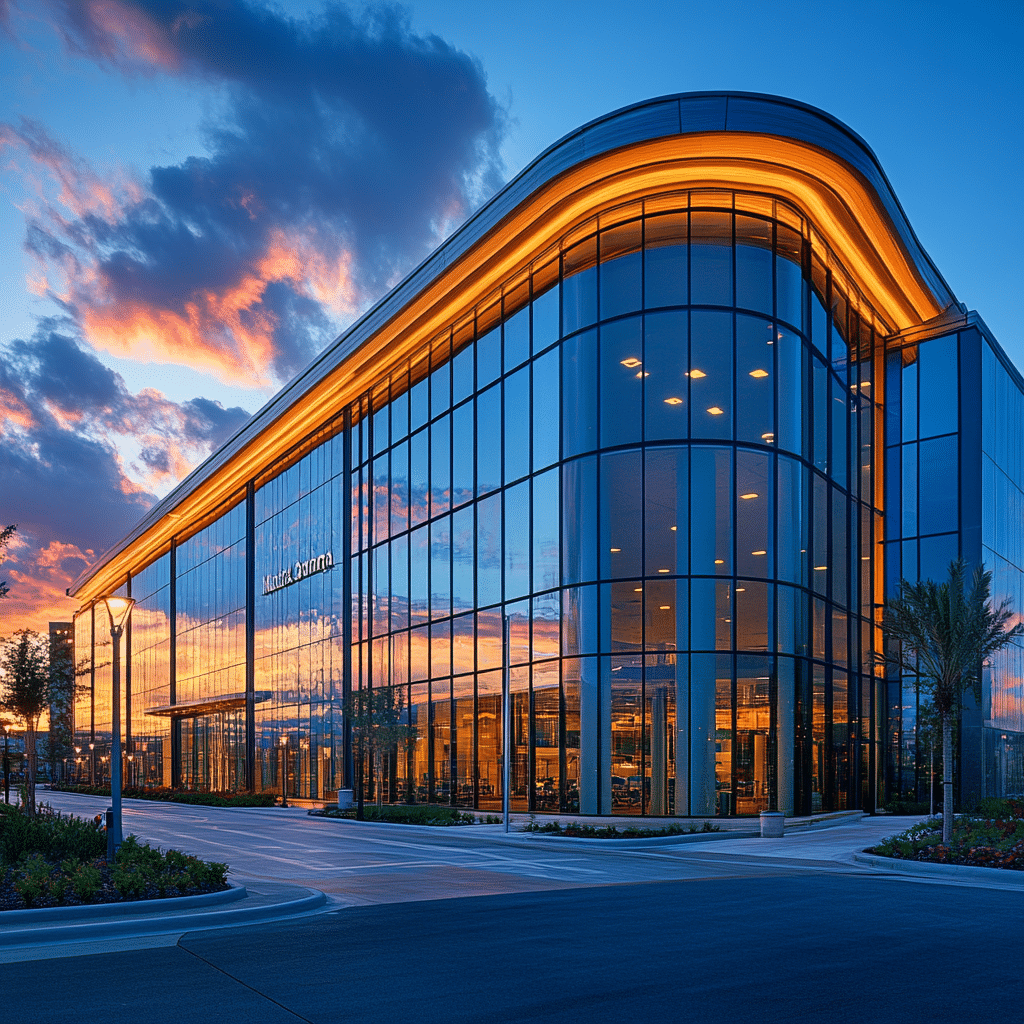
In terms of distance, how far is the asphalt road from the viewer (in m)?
8.47

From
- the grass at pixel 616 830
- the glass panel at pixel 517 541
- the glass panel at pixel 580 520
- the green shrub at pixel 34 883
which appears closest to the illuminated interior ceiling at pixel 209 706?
the glass panel at pixel 517 541

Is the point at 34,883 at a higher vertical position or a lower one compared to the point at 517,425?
lower

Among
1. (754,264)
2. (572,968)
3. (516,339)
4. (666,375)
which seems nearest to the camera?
(572,968)

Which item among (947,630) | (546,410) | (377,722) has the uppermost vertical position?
(546,410)

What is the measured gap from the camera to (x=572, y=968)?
1008 cm

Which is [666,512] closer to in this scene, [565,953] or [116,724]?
[116,724]

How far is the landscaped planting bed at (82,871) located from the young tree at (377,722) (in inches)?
918

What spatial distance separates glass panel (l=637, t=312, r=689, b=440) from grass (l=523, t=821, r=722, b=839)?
11412 millimetres

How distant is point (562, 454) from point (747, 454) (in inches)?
233

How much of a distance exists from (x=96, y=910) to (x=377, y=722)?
2971cm

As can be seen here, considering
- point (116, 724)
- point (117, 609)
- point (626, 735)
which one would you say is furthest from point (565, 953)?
point (626, 735)

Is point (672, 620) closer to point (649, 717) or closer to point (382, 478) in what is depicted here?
point (649, 717)

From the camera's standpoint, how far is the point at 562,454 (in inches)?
1395

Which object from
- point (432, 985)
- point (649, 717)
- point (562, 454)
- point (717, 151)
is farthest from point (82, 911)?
point (717, 151)
